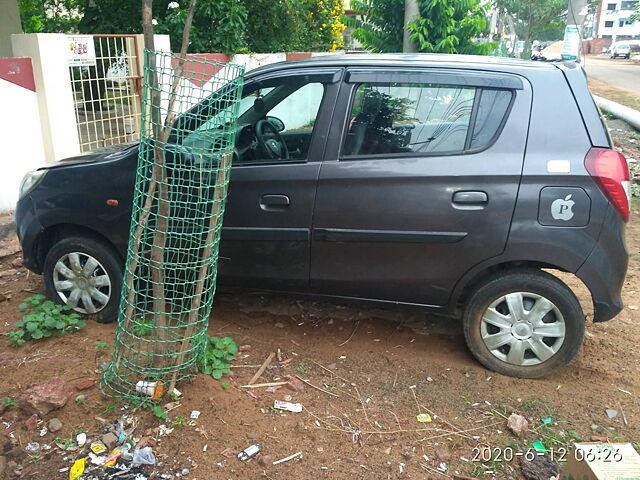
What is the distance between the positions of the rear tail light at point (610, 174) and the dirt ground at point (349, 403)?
1135mm

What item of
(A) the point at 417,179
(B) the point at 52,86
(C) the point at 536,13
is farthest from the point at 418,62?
(C) the point at 536,13

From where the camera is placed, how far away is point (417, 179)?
3.42 m

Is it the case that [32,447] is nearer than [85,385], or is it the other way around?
[32,447]

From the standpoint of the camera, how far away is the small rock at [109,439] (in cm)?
283

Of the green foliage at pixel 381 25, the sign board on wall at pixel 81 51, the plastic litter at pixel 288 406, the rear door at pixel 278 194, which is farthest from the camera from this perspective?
the green foliage at pixel 381 25

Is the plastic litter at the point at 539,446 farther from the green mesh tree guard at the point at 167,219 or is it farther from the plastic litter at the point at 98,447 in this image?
the plastic litter at the point at 98,447

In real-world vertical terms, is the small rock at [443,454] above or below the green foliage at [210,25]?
below

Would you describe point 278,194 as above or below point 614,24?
below

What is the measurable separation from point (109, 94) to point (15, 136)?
1674 millimetres

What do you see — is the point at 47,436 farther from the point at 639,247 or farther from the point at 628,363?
the point at 639,247

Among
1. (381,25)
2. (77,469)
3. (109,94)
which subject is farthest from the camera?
(381,25)

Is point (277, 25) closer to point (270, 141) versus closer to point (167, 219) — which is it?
point (270, 141)

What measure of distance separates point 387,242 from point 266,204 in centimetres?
A: 78

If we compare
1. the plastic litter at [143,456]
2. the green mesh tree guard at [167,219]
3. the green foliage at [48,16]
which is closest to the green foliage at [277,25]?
the green foliage at [48,16]
